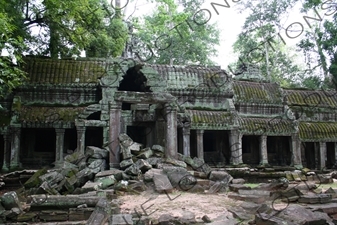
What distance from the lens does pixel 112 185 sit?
841 centimetres

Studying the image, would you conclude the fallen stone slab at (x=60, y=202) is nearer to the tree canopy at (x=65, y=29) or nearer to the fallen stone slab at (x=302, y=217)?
the fallen stone slab at (x=302, y=217)

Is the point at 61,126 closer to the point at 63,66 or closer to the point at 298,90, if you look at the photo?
the point at 63,66

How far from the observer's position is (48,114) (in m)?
15.5

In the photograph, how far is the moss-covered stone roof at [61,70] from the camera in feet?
54.9

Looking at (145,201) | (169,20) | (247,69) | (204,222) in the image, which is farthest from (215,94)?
(169,20)

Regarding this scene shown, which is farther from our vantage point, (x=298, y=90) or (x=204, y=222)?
(x=298, y=90)

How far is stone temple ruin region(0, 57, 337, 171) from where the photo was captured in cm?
1354

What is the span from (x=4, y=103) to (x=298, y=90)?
688 inches

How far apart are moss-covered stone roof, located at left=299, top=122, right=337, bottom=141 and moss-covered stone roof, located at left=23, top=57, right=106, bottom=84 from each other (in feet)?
38.5

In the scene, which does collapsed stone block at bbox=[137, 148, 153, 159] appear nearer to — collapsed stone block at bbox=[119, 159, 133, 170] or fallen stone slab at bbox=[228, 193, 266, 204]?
collapsed stone block at bbox=[119, 159, 133, 170]

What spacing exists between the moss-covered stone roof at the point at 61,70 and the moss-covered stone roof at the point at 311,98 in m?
11.9

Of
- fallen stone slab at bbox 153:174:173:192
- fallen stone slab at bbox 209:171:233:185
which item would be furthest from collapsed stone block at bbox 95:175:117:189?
fallen stone slab at bbox 209:171:233:185

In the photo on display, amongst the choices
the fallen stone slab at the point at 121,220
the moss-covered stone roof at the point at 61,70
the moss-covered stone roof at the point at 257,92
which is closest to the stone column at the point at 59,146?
the moss-covered stone roof at the point at 61,70

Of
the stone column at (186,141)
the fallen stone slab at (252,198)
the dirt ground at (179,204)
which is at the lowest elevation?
the dirt ground at (179,204)
